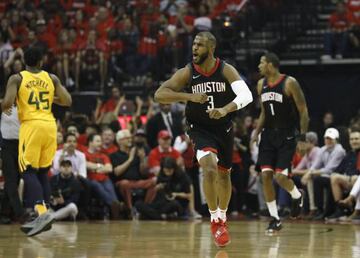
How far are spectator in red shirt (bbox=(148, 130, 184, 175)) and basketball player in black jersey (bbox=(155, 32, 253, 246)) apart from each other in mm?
6375

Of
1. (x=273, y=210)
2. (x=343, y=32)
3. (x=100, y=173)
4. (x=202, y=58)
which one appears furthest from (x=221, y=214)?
(x=343, y=32)

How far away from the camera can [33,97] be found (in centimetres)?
1135

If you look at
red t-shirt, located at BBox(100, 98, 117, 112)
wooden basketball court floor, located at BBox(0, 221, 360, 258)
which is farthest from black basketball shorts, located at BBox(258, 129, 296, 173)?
red t-shirt, located at BBox(100, 98, 117, 112)

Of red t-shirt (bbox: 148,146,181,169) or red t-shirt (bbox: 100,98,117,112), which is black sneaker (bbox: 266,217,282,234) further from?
red t-shirt (bbox: 100,98,117,112)

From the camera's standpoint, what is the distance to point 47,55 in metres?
20.7

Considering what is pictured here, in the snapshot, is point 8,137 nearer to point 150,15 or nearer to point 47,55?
point 47,55

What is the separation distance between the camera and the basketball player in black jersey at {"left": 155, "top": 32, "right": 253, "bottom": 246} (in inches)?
392

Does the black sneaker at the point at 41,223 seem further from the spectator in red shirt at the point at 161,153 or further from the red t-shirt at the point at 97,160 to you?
the spectator in red shirt at the point at 161,153

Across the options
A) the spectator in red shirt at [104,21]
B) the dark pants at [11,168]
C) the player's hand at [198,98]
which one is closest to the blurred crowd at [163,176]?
the dark pants at [11,168]

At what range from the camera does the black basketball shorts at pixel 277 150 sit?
40.9 ft

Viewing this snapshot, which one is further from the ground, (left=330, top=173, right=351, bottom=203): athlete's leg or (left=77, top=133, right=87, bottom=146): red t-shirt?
(left=77, top=133, right=87, bottom=146): red t-shirt

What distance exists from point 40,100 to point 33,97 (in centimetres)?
9

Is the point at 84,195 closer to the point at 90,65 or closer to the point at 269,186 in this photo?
the point at 269,186

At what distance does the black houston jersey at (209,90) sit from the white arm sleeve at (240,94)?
0.44 ft
